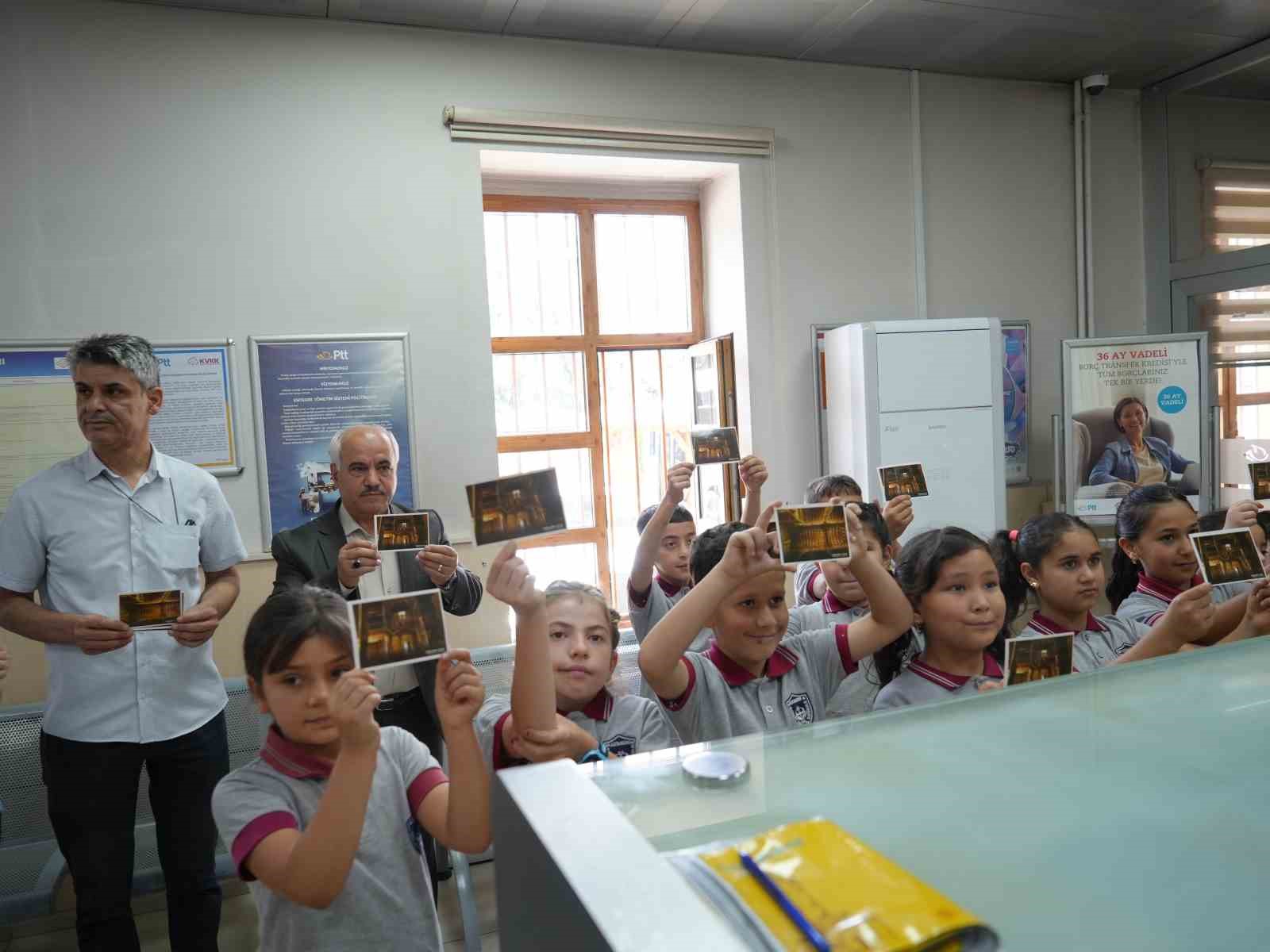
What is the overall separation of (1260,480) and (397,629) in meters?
2.01

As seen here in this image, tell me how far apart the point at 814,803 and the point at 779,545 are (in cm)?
111

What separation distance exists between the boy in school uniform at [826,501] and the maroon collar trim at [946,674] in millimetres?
472

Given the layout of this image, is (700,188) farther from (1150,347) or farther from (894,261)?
(1150,347)

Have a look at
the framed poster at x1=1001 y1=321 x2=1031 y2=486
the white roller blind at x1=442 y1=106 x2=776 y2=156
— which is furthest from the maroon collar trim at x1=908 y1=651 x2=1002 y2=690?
the framed poster at x1=1001 y1=321 x2=1031 y2=486

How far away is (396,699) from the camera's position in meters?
2.38

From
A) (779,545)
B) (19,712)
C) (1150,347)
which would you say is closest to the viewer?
(779,545)

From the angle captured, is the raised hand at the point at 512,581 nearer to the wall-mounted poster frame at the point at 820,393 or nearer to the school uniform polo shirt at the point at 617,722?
the school uniform polo shirt at the point at 617,722

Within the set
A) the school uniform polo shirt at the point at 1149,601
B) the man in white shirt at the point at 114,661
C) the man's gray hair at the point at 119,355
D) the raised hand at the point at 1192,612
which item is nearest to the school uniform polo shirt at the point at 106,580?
the man in white shirt at the point at 114,661

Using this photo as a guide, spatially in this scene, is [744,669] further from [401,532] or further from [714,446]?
[714,446]

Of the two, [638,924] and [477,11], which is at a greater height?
[477,11]

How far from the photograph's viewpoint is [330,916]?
4.48 ft

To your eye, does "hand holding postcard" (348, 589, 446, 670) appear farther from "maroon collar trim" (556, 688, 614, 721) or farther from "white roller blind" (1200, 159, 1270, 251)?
"white roller blind" (1200, 159, 1270, 251)

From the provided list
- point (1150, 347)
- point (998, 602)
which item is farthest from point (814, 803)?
point (1150, 347)

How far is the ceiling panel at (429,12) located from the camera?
381 cm
